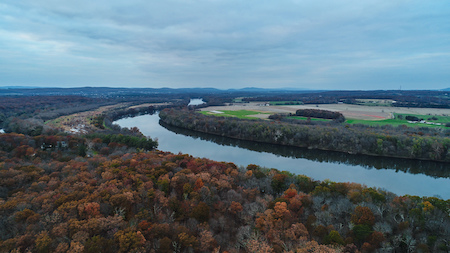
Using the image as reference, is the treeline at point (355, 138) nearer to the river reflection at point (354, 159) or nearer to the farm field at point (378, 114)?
the river reflection at point (354, 159)

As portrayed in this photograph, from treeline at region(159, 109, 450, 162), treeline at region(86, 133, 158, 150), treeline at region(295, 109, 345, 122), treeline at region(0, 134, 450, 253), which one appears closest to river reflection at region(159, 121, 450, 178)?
treeline at region(159, 109, 450, 162)

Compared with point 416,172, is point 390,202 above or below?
above

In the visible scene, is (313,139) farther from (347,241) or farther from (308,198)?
(347,241)

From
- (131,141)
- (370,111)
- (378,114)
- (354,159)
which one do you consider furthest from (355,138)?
(370,111)

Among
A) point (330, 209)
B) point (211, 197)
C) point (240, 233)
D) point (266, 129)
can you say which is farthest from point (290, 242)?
point (266, 129)

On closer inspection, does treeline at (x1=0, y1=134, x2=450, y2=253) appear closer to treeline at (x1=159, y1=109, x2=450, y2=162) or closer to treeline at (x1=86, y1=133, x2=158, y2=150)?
treeline at (x1=86, y1=133, x2=158, y2=150)

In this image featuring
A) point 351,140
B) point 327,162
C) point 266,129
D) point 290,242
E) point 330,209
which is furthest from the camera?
point 266,129
